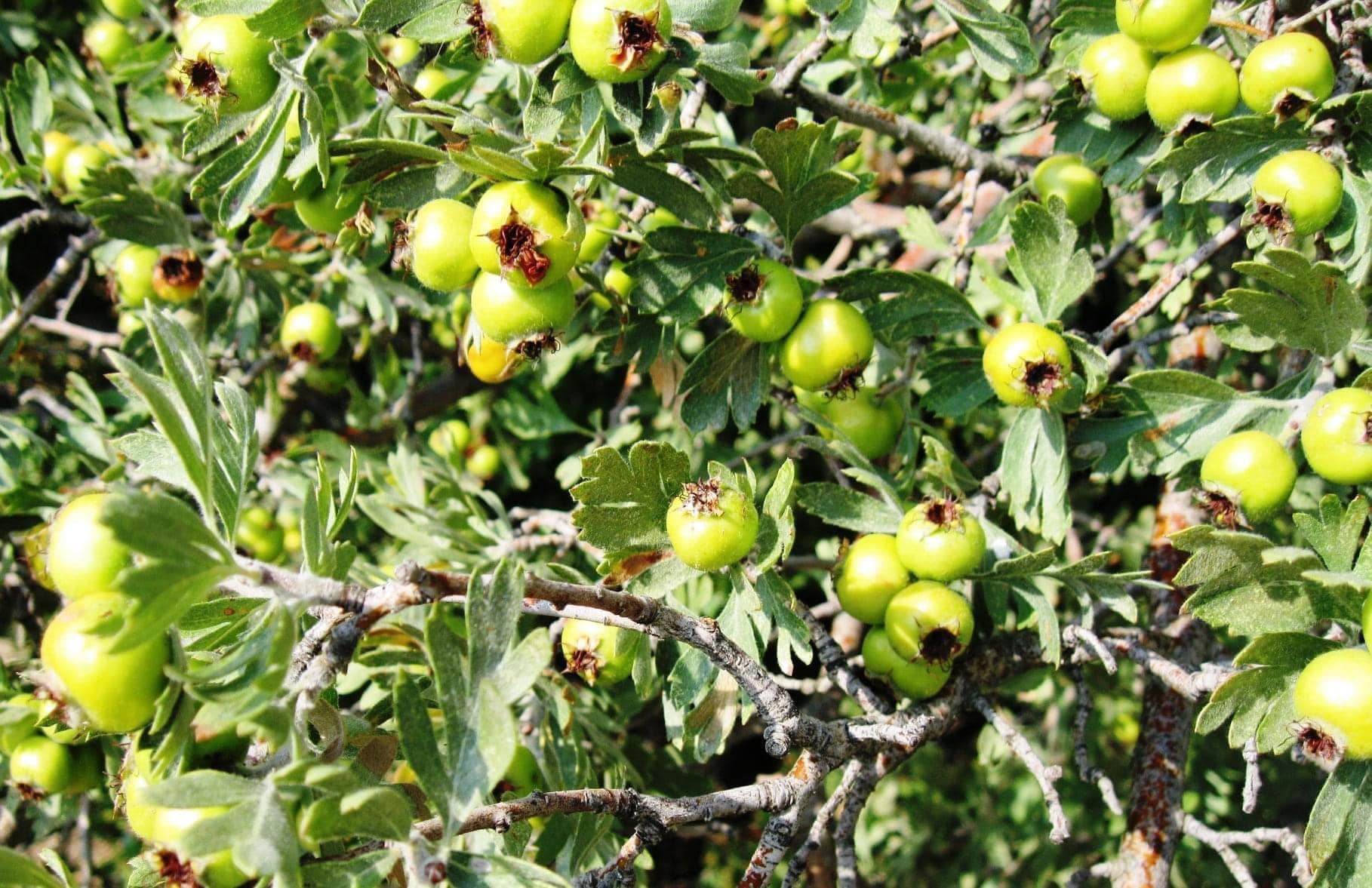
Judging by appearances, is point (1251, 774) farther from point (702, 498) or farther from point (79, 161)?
point (79, 161)

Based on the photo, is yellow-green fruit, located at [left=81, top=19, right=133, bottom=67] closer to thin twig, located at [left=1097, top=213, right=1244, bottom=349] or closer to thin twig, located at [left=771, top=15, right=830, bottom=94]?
thin twig, located at [left=771, top=15, right=830, bottom=94]

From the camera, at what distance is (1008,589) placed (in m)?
2.31

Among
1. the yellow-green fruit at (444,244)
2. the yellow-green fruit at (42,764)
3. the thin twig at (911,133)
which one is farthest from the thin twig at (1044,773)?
the yellow-green fruit at (42,764)

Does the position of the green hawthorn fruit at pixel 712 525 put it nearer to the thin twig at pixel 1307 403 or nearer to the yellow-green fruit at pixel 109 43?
the thin twig at pixel 1307 403

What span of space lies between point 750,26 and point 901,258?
1443 mm

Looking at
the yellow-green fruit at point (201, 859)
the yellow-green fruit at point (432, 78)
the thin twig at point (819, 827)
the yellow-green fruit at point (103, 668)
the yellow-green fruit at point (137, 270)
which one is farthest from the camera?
the yellow-green fruit at point (137, 270)

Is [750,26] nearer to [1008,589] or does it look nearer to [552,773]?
[1008,589]

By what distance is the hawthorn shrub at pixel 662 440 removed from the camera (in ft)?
4.47

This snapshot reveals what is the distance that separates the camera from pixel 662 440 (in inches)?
86.0

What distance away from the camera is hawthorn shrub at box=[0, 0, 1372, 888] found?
1.36m

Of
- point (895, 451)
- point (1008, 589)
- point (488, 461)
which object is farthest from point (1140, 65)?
point (488, 461)

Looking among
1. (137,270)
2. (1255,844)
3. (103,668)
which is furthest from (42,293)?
(1255,844)

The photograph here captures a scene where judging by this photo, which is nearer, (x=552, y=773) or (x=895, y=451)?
(x=552, y=773)

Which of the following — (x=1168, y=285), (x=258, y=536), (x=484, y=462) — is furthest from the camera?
(x=484, y=462)
